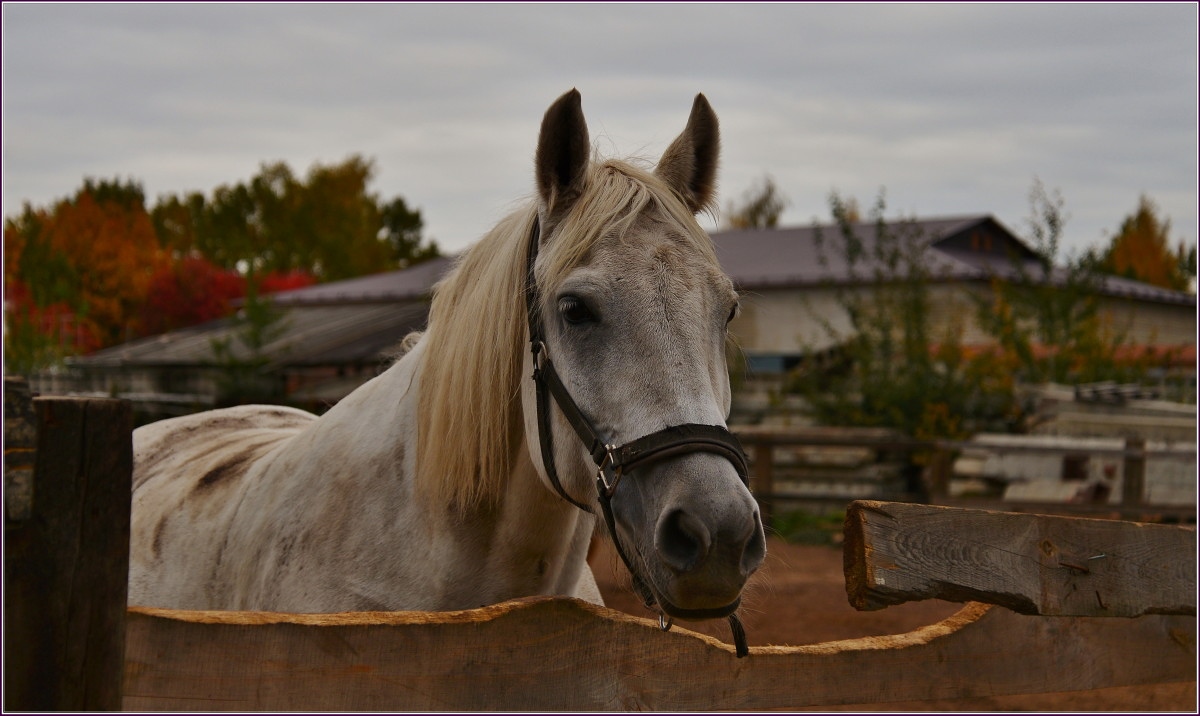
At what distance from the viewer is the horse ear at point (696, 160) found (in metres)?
2.54

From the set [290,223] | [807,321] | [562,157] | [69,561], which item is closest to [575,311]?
[562,157]

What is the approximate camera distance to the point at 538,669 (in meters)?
1.84

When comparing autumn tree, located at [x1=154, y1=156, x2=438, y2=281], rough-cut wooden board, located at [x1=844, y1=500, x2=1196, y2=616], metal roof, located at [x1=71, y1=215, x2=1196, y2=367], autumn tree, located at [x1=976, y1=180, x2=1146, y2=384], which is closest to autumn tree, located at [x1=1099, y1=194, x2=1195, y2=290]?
metal roof, located at [x1=71, y1=215, x2=1196, y2=367]

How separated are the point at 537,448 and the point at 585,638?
51 centimetres

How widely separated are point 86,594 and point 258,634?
30 centimetres

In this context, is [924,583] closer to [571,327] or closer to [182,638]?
[571,327]

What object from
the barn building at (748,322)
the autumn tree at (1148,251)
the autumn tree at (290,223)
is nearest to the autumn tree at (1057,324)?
the barn building at (748,322)

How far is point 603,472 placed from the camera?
78.6 inches

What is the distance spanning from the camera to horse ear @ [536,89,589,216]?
233cm

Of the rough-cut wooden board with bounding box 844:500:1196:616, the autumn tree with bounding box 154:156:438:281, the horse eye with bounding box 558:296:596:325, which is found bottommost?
the rough-cut wooden board with bounding box 844:500:1196:616

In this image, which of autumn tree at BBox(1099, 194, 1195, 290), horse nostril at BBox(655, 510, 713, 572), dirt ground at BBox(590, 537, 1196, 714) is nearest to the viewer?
horse nostril at BBox(655, 510, 713, 572)

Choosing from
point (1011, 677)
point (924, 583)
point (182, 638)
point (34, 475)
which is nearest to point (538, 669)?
point (182, 638)

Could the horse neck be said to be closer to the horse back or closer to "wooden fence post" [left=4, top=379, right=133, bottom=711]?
the horse back

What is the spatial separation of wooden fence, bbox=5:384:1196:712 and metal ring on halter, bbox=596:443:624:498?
0.24m
